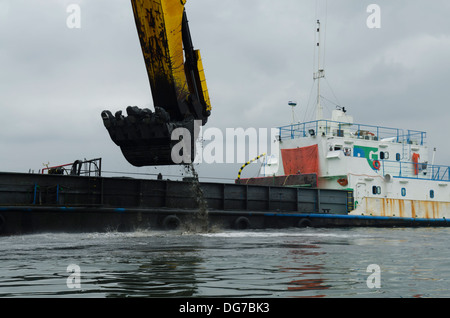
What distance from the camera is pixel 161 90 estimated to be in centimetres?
1227

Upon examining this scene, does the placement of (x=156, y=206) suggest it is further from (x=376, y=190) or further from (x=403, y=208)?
(x=403, y=208)

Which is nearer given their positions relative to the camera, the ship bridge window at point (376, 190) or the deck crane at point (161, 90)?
the deck crane at point (161, 90)

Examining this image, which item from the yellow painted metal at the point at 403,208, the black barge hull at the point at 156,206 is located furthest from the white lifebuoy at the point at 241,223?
the yellow painted metal at the point at 403,208

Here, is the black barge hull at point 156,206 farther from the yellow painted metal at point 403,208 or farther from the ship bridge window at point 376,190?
the ship bridge window at point 376,190

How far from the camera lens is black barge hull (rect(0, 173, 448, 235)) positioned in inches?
524

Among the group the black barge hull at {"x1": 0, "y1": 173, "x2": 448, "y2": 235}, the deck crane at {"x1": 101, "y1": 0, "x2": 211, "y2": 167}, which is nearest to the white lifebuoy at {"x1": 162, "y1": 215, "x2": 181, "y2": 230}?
the black barge hull at {"x1": 0, "y1": 173, "x2": 448, "y2": 235}

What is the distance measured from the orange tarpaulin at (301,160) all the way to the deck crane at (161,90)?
9.67 m

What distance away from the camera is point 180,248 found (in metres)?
9.17

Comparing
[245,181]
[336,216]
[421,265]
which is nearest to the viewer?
[421,265]

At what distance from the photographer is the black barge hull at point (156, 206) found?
13.3 meters

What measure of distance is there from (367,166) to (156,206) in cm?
1028

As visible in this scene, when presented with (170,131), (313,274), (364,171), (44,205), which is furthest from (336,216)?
(313,274)
